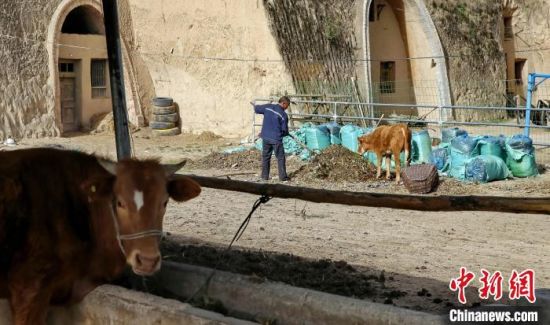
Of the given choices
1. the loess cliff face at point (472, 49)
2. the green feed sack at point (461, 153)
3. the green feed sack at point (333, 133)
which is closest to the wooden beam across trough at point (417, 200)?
the green feed sack at point (461, 153)

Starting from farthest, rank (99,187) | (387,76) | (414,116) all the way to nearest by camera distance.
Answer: (387,76) < (414,116) < (99,187)

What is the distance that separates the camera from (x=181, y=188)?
5.94 meters

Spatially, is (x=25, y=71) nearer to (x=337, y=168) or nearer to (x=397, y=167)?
(x=337, y=168)

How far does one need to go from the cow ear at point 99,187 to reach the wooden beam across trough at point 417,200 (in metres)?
1.62

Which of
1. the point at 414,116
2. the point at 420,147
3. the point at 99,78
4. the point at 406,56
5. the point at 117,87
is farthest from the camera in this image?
the point at 406,56

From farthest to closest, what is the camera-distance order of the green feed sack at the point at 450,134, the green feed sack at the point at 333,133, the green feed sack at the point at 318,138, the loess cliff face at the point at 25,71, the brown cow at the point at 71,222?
the loess cliff face at the point at 25,71 → the green feed sack at the point at 333,133 → the green feed sack at the point at 318,138 → the green feed sack at the point at 450,134 → the brown cow at the point at 71,222

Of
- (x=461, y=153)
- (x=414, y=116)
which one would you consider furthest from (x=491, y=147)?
(x=414, y=116)

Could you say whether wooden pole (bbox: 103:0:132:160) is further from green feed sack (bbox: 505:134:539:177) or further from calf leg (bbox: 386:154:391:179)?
green feed sack (bbox: 505:134:539:177)

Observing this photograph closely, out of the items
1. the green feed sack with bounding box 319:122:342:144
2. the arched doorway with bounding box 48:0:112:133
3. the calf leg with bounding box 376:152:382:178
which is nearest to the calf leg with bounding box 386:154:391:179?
the calf leg with bounding box 376:152:382:178

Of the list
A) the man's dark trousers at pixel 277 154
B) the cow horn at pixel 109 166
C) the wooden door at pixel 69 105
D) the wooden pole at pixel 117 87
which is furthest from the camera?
the wooden door at pixel 69 105

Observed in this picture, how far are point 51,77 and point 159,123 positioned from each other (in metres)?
3.49

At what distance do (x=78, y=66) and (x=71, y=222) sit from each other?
64.7 ft

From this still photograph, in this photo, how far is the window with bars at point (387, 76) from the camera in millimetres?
28375

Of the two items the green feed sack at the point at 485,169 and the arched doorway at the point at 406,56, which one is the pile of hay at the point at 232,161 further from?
the arched doorway at the point at 406,56
